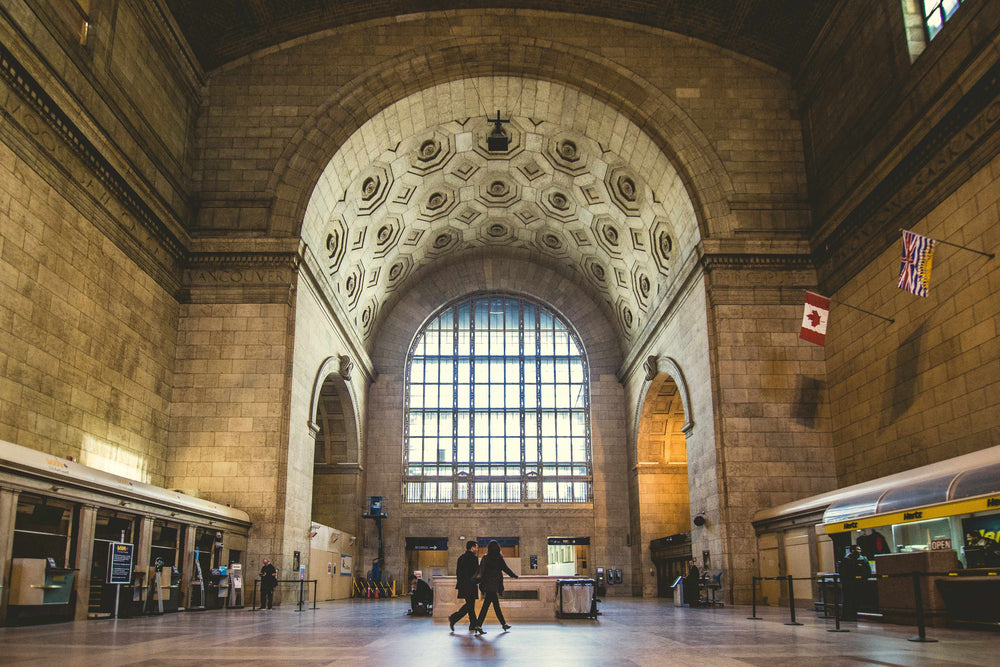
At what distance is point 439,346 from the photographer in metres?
34.1

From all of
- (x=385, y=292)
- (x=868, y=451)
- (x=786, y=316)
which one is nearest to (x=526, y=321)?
(x=385, y=292)

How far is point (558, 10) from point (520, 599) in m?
15.8

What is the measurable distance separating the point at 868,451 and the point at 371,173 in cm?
1537

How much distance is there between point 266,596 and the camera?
17.5 m

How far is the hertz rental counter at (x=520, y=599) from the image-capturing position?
14.0 meters

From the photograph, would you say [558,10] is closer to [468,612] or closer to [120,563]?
[468,612]

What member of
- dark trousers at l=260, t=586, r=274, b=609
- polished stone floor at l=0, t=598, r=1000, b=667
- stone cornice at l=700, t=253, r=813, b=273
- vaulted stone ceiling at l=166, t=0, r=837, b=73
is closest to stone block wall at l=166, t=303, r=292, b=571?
dark trousers at l=260, t=586, r=274, b=609

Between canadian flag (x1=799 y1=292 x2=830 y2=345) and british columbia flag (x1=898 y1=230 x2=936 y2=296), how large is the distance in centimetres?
328

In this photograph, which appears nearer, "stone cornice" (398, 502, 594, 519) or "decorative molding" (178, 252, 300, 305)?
"decorative molding" (178, 252, 300, 305)

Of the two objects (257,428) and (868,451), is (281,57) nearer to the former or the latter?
(257,428)

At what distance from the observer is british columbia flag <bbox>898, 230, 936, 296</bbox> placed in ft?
45.7

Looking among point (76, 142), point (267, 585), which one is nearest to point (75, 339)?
point (76, 142)

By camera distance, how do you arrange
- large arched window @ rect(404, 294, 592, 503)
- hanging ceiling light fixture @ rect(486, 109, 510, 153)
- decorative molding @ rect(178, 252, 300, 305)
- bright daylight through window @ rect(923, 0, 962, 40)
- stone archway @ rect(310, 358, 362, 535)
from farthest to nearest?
large arched window @ rect(404, 294, 592, 503) → stone archway @ rect(310, 358, 362, 535) → hanging ceiling light fixture @ rect(486, 109, 510, 153) → decorative molding @ rect(178, 252, 300, 305) → bright daylight through window @ rect(923, 0, 962, 40)

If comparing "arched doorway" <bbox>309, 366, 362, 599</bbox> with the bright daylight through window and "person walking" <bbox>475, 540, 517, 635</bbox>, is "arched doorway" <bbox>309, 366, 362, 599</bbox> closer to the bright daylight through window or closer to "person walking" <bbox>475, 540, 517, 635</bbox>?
"person walking" <bbox>475, 540, 517, 635</bbox>
